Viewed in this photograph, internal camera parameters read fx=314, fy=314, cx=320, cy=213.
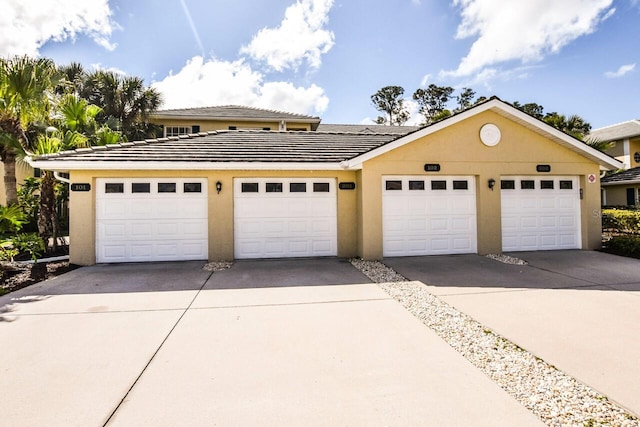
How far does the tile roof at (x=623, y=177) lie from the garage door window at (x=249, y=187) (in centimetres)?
2011

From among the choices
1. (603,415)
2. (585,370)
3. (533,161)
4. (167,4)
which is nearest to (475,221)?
(533,161)

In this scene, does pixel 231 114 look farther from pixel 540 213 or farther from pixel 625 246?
pixel 625 246

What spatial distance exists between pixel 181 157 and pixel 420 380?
800 cm

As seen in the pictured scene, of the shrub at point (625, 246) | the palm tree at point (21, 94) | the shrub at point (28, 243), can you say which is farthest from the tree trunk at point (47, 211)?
the shrub at point (625, 246)

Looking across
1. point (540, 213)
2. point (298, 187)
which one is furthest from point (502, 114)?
point (298, 187)

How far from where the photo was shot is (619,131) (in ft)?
75.0

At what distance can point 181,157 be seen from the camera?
866 cm

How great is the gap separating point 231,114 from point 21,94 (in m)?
13.4

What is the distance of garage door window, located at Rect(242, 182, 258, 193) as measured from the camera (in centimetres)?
912

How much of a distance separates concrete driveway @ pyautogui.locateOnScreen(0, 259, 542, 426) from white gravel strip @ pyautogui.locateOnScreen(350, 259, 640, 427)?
174 mm

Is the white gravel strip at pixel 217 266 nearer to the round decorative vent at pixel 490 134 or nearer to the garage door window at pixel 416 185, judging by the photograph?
the garage door window at pixel 416 185

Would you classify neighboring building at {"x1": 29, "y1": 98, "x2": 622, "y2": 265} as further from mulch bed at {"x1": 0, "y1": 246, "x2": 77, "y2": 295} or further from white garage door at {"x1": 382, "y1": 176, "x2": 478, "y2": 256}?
mulch bed at {"x1": 0, "y1": 246, "x2": 77, "y2": 295}

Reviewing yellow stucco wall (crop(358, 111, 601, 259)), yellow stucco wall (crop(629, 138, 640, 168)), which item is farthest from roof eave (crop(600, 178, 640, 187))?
yellow stucco wall (crop(358, 111, 601, 259))

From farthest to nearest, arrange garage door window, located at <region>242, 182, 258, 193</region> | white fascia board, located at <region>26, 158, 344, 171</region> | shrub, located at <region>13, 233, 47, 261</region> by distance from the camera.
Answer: garage door window, located at <region>242, 182, 258, 193</region>
white fascia board, located at <region>26, 158, 344, 171</region>
shrub, located at <region>13, 233, 47, 261</region>
